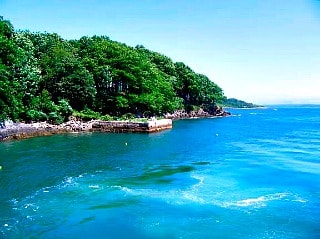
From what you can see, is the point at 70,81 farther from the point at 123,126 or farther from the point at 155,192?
the point at 155,192

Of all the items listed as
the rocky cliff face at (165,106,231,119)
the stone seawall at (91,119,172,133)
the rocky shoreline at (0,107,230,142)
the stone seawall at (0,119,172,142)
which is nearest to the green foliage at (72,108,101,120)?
the rocky shoreline at (0,107,230,142)

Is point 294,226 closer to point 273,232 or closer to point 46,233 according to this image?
point 273,232

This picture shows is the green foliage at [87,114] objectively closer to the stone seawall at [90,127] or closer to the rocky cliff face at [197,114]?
the stone seawall at [90,127]

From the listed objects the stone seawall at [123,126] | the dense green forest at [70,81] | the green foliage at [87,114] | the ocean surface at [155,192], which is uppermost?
the dense green forest at [70,81]

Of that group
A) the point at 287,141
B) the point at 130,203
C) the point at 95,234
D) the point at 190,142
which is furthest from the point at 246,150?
the point at 95,234

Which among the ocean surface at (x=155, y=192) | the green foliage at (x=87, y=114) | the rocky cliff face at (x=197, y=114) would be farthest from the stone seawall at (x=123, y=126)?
the rocky cliff face at (x=197, y=114)

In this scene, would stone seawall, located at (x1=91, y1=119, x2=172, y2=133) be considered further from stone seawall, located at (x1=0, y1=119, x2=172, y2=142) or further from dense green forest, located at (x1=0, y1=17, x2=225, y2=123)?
dense green forest, located at (x1=0, y1=17, x2=225, y2=123)

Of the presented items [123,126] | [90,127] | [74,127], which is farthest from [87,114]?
[123,126]
